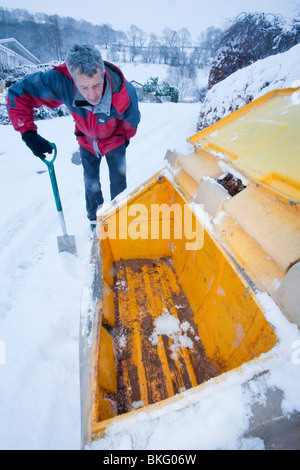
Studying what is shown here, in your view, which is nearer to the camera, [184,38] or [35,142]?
[35,142]

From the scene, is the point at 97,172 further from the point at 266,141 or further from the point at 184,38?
the point at 184,38

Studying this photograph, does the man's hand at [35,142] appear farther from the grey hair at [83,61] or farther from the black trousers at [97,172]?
the grey hair at [83,61]

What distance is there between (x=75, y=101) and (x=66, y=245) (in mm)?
1463

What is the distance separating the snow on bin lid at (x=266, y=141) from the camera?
1201mm

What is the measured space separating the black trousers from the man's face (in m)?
0.71

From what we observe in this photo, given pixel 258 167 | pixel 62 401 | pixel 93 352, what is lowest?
pixel 62 401

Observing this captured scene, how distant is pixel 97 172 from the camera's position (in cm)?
261

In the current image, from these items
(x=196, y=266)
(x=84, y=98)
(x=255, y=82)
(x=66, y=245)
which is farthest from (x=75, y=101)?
(x=255, y=82)

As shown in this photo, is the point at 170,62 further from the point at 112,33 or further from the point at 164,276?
the point at 164,276

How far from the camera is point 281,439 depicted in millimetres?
592

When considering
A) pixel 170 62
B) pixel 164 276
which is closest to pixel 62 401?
pixel 164 276

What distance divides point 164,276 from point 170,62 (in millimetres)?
69193

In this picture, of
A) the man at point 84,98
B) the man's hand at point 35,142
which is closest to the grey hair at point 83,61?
the man at point 84,98

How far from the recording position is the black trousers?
8.02 feet
